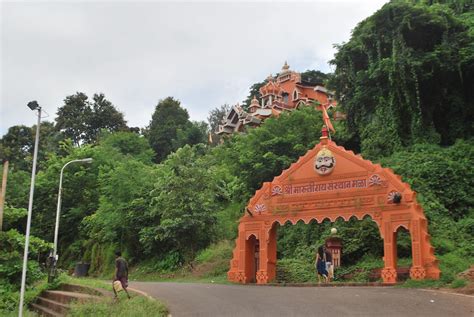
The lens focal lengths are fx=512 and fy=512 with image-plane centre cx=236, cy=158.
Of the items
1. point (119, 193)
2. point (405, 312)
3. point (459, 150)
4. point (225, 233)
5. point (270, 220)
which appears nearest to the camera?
point (405, 312)

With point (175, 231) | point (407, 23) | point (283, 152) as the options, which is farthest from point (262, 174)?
point (407, 23)

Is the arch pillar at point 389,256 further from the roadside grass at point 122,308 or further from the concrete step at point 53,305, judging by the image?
the concrete step at point 53,305

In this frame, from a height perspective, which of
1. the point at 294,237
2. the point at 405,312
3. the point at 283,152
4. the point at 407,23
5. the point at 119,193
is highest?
the point at 407,23

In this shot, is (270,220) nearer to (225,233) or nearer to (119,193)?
(225,233)

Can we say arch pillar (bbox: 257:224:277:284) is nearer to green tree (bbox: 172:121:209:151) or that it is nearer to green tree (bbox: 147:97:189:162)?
green tree (bbox: 172:121:209:151)

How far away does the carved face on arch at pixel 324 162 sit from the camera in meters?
17.5

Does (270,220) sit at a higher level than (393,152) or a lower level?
lower

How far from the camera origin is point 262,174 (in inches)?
1112

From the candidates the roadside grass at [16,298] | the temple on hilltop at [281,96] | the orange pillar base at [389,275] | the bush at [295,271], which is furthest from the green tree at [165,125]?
the orange pillar base at [389,275]

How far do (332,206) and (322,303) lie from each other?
5948mm

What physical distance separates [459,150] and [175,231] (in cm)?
1381

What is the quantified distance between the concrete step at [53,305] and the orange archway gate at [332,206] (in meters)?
6.32

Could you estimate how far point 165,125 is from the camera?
2261 inches

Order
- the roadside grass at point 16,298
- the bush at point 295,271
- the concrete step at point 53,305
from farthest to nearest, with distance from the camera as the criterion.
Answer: the bush at point 295,271 < the roadside grass at point 16,298 < the concrete step at point 53,305
